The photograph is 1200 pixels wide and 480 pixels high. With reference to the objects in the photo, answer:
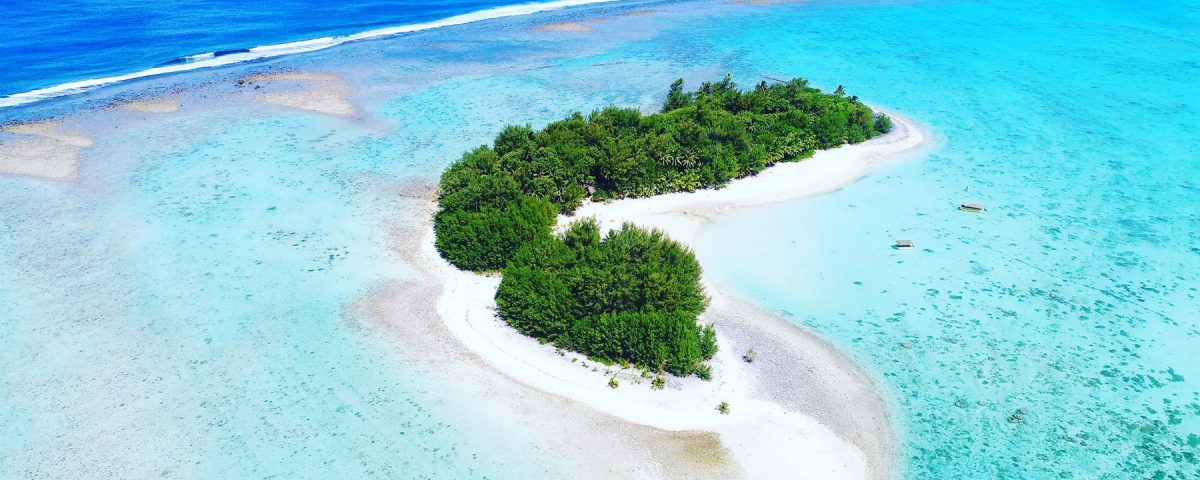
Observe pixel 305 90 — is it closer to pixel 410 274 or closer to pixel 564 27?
pixel 410 274

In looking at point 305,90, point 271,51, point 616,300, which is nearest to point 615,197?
point 616,300

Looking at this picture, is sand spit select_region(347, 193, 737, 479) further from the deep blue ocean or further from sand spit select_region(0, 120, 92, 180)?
the deep blue ocean

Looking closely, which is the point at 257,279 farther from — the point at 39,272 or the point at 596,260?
the point at 596,260

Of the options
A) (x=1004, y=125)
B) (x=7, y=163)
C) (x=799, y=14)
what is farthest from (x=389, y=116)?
(x=799, y=14)

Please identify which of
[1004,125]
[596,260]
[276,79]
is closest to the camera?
[596,260]

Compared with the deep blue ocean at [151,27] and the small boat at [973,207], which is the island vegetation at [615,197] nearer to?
the small boat at [973,207]

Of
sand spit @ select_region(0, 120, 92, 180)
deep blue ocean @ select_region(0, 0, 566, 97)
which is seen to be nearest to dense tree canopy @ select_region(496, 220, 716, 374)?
sand spit @ select_region(0, 120, 92, 180)
